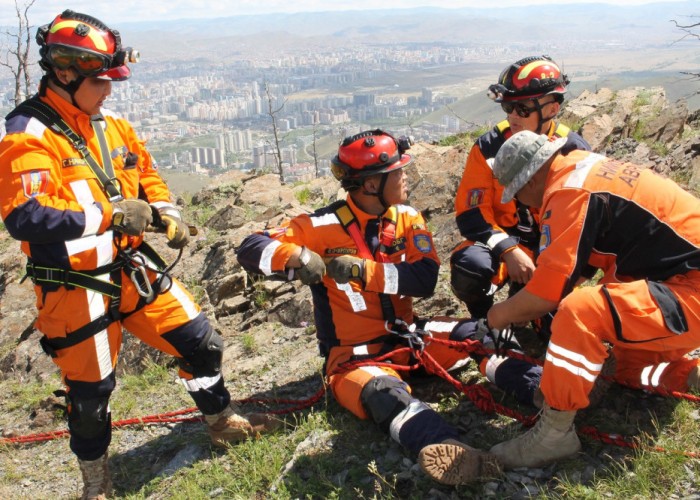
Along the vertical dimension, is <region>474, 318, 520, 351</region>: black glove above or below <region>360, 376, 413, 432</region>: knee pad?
above

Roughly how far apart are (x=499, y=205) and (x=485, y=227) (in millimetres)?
323

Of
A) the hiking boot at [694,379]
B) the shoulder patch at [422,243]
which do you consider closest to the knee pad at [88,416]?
the shoulder patch at [422,243]

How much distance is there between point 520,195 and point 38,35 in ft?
11.2

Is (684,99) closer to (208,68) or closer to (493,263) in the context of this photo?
(493,263)

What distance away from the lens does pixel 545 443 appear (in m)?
3.39

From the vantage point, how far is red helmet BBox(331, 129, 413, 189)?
452cm

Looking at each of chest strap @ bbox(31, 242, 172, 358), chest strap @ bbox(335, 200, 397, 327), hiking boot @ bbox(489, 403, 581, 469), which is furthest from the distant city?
hiking boot @ bbox(489, 403, 581, 469)

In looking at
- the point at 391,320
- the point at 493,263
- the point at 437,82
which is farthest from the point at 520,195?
the point at 437,82

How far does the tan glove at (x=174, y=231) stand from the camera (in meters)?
4.38

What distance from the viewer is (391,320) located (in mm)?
4668

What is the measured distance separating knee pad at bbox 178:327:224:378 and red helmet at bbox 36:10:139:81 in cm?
200

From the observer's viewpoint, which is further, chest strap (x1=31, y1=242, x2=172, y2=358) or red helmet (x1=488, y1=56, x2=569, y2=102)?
red helmet (x1=488, y1=56, x2=569, y2=102)

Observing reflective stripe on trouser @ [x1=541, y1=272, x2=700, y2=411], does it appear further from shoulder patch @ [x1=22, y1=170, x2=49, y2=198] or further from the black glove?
shoulder patch @ [x1=22, y1=170, x2=49, y2=198]

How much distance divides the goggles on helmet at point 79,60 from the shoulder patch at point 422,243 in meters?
2.59
